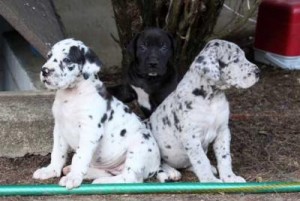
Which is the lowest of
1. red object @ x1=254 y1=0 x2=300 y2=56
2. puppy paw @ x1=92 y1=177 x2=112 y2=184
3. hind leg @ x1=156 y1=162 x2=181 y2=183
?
red object @ x1=254 y1=0 x2=300 y2=56

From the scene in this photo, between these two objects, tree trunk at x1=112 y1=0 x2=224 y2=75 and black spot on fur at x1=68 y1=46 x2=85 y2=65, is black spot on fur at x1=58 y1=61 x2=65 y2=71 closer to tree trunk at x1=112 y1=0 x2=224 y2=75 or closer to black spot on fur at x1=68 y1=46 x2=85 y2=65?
black spot on fur at x1=68 y1=46 x2=85 y2=65

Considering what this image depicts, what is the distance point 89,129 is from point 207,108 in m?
0.96

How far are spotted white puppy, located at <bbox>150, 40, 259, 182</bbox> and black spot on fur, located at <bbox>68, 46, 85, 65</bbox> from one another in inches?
35.3

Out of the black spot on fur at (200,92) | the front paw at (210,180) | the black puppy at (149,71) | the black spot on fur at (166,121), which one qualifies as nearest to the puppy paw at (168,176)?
the front paw at (210,180)

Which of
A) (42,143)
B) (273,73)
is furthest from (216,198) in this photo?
(273,73)

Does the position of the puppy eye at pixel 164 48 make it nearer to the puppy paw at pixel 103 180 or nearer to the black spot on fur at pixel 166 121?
the black spot on fur at pixel 166 121

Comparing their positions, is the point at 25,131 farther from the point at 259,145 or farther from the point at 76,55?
the point at 259,145

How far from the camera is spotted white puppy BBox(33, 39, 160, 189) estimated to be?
533cm

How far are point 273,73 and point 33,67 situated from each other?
3.47m

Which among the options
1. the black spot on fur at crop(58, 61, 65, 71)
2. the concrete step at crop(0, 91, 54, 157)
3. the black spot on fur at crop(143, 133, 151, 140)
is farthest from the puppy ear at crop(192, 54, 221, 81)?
the concrete step at crop(0, 91, 54, 157)

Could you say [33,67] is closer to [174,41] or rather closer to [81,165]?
[174,41]

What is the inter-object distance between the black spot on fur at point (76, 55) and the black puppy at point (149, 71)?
1.10 meters

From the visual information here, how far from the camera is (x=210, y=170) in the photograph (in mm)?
5645

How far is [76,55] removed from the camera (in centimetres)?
537
